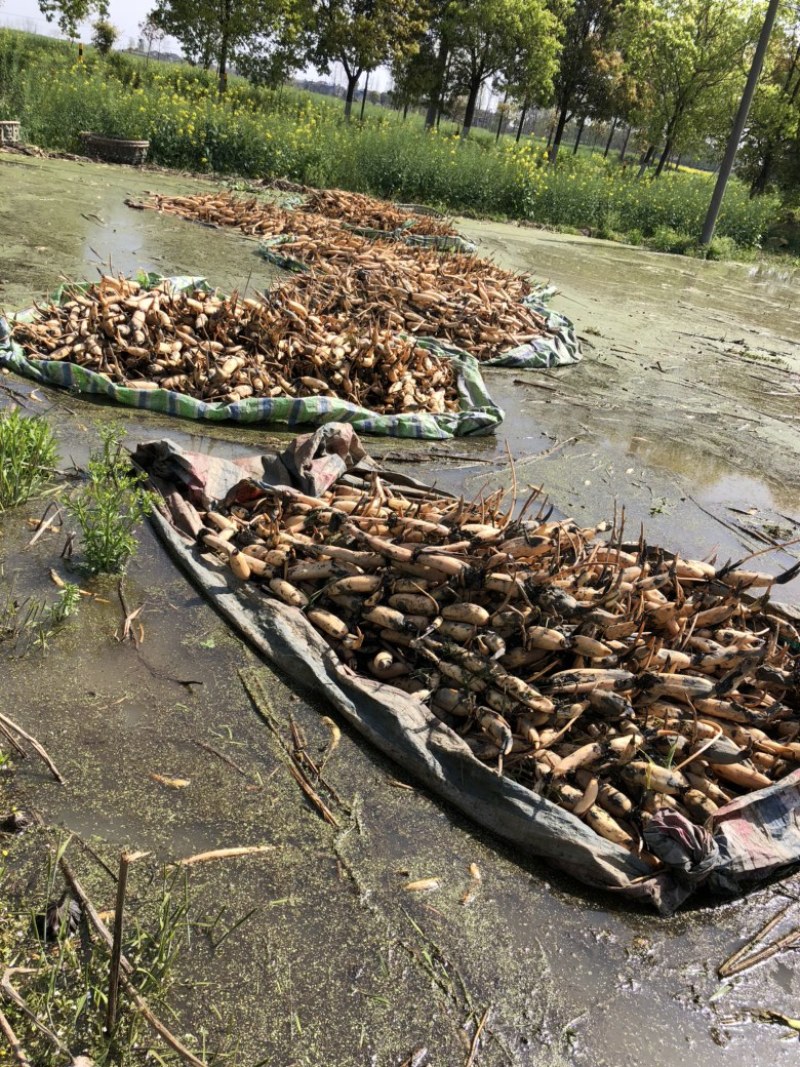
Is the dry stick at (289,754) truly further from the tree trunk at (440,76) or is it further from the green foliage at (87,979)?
the tree trunk at (440,76)

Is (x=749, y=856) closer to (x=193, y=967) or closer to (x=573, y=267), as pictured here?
(x=193, y=967)

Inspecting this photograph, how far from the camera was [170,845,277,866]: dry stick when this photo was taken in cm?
222

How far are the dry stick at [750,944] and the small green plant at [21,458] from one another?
11.0 ft

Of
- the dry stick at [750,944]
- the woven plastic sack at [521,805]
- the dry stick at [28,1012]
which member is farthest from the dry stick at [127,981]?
the dry stick at [750,944]

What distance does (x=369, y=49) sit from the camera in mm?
28922

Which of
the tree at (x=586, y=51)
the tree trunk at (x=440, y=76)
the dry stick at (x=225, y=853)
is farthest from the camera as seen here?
the tree at (x=586, y=51)

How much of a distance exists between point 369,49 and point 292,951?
107ft

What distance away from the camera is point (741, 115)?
56.3 ft

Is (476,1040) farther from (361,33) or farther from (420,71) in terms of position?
(420,71)

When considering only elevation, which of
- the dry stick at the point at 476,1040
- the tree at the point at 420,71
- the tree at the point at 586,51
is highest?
the tree at the point at 586,51

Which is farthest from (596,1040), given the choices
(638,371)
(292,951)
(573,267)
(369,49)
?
(369,49)

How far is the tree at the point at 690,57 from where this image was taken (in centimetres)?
2841

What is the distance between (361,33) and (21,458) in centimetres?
3045

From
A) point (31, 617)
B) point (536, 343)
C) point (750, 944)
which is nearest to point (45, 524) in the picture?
point (31, 617)
